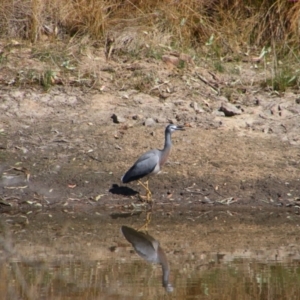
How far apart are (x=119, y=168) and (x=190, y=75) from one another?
243 centimetres

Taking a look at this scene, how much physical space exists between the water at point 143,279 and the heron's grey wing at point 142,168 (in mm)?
2206

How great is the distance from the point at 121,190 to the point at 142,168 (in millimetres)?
457

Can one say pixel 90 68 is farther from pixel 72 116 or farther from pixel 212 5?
pixel 212 5

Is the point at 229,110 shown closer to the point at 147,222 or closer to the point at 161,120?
the point at 161,120

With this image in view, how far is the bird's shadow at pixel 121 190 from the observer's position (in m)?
10.3

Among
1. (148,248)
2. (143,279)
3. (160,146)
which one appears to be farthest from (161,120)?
(143,279)

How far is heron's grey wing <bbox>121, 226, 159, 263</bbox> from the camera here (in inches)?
319

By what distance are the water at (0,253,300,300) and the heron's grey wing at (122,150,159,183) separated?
221cm

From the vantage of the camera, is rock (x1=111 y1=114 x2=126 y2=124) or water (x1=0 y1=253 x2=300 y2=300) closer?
water (x1=0 y1=253 x2=300 y2=300)

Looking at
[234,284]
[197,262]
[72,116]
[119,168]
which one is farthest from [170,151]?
[234,284]

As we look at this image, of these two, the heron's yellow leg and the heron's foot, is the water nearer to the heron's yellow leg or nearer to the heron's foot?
the heron's foot

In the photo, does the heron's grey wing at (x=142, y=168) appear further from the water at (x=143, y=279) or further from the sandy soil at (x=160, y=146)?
the water at (x=143, y=279)

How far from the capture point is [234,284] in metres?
7.14

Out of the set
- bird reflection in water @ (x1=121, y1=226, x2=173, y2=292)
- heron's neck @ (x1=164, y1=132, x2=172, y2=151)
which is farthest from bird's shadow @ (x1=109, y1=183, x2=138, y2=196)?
bird reflection in water @ (x1=121, y1=226, x2=173, y2=292)
